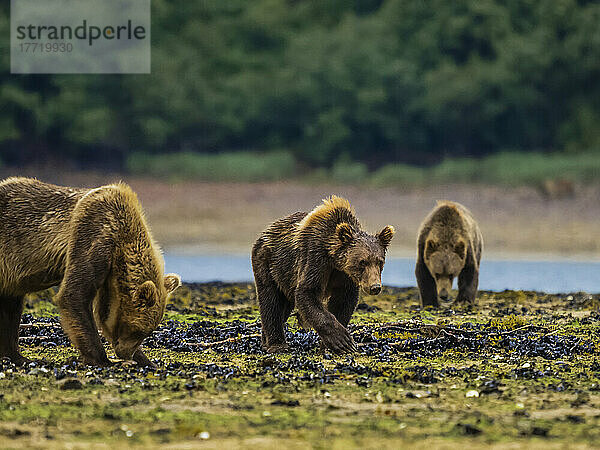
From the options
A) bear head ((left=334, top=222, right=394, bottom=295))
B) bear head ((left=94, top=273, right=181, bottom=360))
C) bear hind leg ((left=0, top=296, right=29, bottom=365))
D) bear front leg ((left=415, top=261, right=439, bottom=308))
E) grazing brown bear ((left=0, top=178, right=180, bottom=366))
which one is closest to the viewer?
bear head ((left=94, top=273, right=181, bottom=360))

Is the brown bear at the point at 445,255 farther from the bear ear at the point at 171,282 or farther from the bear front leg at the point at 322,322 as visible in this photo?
the bear ear at the point at 171,282

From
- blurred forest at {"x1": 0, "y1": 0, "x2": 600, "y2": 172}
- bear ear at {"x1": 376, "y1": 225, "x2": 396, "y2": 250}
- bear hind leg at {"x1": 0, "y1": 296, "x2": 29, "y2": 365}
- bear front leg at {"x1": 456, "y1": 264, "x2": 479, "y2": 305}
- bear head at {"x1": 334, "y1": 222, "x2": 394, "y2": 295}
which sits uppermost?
blurred forest at {"x1": 0, "y1": 0, "x2": 600, "y2": 172}

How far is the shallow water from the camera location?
36.3 meters

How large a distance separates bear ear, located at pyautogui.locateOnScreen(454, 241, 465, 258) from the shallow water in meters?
13.4

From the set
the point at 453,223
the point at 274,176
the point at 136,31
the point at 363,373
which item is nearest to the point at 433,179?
the point at 274,176

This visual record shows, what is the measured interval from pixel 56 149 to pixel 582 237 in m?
26.5

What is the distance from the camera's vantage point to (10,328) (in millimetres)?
13094

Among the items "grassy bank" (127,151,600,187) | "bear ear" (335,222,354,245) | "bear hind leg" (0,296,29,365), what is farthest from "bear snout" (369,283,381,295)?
"grassy bank" (127,151,600,187)

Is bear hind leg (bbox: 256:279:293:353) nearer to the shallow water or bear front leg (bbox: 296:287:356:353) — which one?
bear front leg (bbox: 296:287:356:353)

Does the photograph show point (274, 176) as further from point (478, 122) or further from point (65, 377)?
point (65, 377)

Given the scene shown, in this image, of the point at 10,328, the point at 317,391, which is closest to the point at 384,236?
the point at 317,391

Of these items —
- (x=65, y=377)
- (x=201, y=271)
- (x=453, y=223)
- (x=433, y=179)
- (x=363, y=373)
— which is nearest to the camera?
(x=65, y=377)

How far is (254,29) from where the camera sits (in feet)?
191

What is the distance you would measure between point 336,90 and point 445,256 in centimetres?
3595
